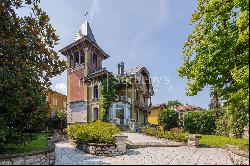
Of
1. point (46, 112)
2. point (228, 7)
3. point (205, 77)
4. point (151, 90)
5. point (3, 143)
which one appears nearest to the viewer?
point (3, 143)

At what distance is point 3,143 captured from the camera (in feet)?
41.7

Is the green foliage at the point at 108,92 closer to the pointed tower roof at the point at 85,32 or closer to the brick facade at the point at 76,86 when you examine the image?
the brick facade at the point at 76,86

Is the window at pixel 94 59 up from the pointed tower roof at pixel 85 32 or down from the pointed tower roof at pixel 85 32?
down

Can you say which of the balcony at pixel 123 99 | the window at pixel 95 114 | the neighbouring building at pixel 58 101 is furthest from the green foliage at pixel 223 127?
the neighbouring building at pixel 58 101

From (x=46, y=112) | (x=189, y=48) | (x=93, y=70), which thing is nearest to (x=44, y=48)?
(x=46, y=112)

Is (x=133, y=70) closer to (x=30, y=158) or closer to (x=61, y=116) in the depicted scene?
(x=61, y=116)

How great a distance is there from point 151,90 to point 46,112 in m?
36.9

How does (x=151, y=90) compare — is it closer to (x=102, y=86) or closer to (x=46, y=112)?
(x=102, y=86)

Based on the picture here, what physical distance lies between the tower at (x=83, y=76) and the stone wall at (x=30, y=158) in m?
25.4

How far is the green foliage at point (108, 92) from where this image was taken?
37.7 meters

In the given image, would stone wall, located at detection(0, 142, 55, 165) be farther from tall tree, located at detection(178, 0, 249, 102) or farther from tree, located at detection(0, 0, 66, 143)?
tall tree, located at detection(178, 0, 249, 102)

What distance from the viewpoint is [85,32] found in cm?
4269

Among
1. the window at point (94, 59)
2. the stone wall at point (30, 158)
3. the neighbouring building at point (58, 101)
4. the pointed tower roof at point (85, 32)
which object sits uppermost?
the pointed tower roof at point (85, 32)

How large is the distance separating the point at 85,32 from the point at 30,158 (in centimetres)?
3229
